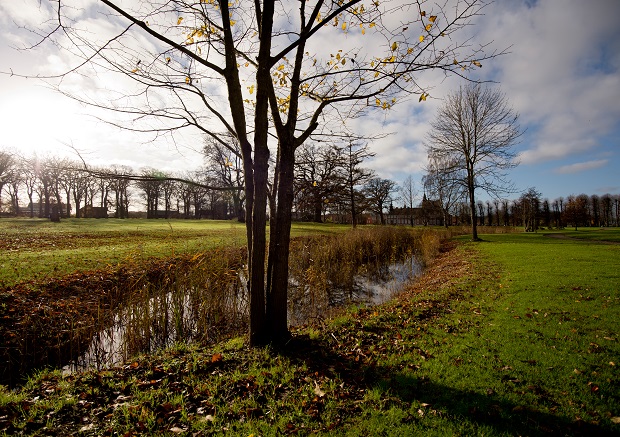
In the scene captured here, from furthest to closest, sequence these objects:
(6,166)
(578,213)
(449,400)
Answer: (578,213)
(6,166)
(449,400)

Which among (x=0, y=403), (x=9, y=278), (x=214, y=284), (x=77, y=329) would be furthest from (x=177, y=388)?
(x=9, y=278)

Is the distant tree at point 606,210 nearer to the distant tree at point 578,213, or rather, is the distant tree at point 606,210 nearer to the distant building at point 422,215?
the distant tree at point 578,213

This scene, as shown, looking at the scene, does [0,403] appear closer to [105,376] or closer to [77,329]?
[105,376]

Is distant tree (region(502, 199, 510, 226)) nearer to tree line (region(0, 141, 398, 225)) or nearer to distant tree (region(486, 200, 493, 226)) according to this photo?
distant tree (region(486, 200, 493, 226))

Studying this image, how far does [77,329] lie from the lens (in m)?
5.77

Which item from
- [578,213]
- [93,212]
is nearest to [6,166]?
[93,212]

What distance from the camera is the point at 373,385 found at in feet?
12.4

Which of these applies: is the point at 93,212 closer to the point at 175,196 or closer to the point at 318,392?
the point at 175,196

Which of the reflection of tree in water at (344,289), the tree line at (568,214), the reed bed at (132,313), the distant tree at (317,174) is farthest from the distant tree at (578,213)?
the reed bed at (132,313)

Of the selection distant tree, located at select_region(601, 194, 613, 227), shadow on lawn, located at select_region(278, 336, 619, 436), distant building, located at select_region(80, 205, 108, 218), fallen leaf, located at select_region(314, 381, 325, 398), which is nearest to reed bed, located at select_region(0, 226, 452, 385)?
shadow on lawn, located at select_region(278, 336, 619, 436)

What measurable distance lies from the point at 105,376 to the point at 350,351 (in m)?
3.80

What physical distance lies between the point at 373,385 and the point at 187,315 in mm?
5069

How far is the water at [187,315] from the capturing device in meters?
5.93

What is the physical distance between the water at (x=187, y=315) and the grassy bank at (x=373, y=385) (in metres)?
1.23
